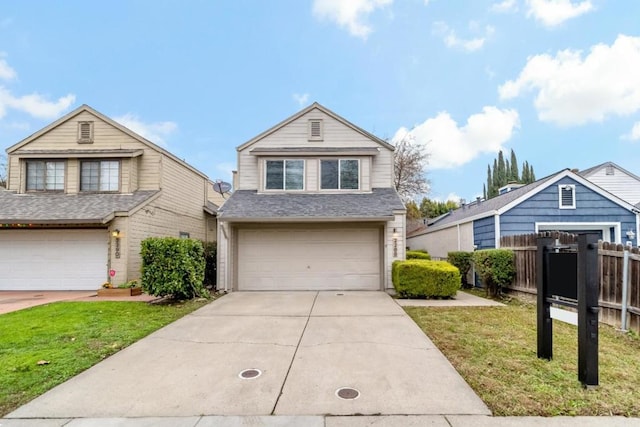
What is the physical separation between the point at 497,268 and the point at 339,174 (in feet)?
20.5

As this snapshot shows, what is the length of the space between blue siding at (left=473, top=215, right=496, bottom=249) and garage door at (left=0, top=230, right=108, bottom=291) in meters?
13.6

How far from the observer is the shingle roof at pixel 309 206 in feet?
35.3

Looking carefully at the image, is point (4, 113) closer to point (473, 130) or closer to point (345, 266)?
point (345, 266)

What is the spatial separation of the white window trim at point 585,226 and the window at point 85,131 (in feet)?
56.7

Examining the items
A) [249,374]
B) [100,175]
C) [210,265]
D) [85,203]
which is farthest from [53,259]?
[249,374]

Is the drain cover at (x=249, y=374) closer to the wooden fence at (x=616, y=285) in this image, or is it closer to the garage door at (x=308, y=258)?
the wooden fence at (x=616, y=285)

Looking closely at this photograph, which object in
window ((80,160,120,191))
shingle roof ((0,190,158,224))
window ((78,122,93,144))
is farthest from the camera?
window ((78,122,93,144))

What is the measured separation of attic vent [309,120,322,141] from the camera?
13094 mm

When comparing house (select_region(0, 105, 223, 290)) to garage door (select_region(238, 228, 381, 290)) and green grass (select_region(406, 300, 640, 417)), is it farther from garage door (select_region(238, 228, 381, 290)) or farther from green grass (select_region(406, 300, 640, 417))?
green grass (select_region(406, 300, 640, 417))

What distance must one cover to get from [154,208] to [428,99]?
1426cm

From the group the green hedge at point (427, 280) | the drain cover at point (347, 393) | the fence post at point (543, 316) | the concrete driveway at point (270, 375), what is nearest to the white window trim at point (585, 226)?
the green hedge at point (427, 280)

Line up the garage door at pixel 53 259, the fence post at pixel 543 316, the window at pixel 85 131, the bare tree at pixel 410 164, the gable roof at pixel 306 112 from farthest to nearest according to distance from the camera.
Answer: the bare tree at pixel 410 164, the window at pixel 85 131, the gable roof at pixel 306 112, the garage door at pixel 53 259, the fence post at pixel 543 316

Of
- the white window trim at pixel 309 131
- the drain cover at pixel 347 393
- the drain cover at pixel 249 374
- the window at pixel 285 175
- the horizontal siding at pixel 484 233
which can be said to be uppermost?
the white window trim at pixel 309 131

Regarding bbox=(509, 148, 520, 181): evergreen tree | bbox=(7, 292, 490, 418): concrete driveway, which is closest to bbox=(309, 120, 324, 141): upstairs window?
bbox=(7, 292, 490, 418): concrete driveway
